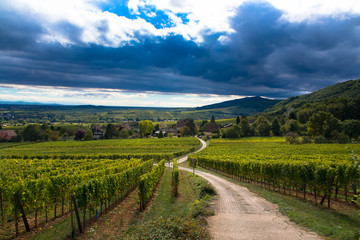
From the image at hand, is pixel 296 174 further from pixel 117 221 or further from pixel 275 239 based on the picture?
pixel 117 221

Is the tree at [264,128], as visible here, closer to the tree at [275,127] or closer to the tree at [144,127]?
the tree at [275,127]

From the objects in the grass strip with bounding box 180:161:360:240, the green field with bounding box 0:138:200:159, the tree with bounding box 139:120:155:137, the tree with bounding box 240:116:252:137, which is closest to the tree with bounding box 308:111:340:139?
the tree with bounding box 240:116:252:137

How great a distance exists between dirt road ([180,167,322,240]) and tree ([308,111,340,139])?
257ft

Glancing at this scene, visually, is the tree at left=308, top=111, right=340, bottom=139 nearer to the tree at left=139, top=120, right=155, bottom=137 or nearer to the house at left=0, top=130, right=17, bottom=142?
the tree at left=139, top=120, right=155, bottom=137

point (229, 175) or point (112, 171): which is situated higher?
point (112, 171)

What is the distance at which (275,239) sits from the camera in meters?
9.10

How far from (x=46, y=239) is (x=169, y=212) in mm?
7755

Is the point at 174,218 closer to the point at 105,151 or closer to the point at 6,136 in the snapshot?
the point at 105,151

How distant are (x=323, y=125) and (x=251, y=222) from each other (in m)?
82.9

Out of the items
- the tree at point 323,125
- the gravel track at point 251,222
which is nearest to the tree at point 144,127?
the tree at point 323,125

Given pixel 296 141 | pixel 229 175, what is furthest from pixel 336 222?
pixel 296 141

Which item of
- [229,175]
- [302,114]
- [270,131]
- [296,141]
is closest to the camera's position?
[229,175]

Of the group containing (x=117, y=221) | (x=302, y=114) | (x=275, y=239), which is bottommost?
(x=117, y=221)

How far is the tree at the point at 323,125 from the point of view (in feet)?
247
